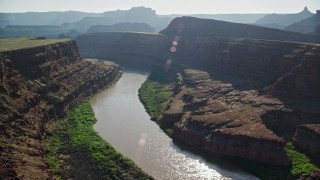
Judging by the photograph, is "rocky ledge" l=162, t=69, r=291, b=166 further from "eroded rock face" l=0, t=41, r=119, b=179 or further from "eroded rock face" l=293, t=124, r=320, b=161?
"eroded rock face" l=0, t=41, r=119, b=179

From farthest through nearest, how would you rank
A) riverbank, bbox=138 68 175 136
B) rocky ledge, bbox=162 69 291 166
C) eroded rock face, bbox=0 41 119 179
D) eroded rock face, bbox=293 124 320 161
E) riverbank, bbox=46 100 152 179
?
riverbank, bbox=138 68 175 136 → eroded rock face, bbox=293 124 320 161 → rocky ledge, bbox=162 69 291 166 → riverbank, bbox=46 100 152 179 → eroded rock face, bbox=0 41 119 179

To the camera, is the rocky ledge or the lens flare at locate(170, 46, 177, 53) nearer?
the rocky ledge

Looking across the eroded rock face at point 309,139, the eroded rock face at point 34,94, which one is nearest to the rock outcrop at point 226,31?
the eroded rock face at point 34,94

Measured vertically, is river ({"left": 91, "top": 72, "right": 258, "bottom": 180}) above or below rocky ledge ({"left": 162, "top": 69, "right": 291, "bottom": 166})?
below

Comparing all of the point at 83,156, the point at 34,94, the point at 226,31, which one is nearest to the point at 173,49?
the point at 226,31

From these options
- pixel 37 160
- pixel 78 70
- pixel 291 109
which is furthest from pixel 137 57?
pixel 37 160

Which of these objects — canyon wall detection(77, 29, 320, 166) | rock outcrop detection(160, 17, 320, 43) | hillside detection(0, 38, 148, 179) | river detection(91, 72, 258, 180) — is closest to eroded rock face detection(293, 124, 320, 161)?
canyon wall detection(77, 29, 320, 166)

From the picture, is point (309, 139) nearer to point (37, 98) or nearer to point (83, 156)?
point (83, 156)

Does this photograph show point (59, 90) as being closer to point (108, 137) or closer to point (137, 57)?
point (108, 137)
